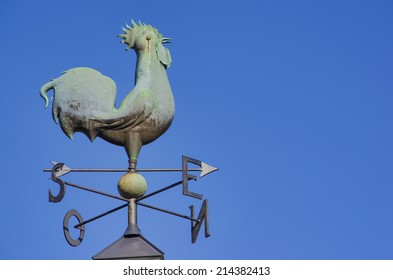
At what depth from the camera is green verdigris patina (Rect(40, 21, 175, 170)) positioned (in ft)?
29.5

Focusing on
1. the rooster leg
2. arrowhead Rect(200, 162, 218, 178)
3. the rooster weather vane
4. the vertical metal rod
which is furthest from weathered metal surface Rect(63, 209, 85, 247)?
arrowhead Rect(200, 162, 218, 178)

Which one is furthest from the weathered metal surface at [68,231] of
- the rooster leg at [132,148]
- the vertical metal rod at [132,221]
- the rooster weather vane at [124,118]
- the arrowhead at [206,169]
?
the arrowhead at [206,169]

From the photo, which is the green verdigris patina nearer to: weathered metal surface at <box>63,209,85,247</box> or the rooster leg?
the rooster leg

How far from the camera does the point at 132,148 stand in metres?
9.04

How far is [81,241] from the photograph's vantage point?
29.7 ft

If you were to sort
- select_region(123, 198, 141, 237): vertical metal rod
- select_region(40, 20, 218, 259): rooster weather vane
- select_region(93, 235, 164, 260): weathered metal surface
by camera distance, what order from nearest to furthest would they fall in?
1. select_region(93, 235, 164, 260): weathered metal surface
2. select_region(123, 198, 141, 237): vertical metal rod
3. select_region(40, 20, 218, 259): rooster weather vane

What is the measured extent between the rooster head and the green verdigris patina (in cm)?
14

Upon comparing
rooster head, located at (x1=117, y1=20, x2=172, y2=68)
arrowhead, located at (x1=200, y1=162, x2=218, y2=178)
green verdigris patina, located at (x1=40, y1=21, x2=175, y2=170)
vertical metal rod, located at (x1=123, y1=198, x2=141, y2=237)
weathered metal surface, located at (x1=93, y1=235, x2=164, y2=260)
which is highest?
rooster head, located at (x1=117, y1=20, x2=172, y2=68)

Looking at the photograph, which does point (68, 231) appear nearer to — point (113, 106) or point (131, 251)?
point (131, 251)

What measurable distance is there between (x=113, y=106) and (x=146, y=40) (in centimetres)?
74
